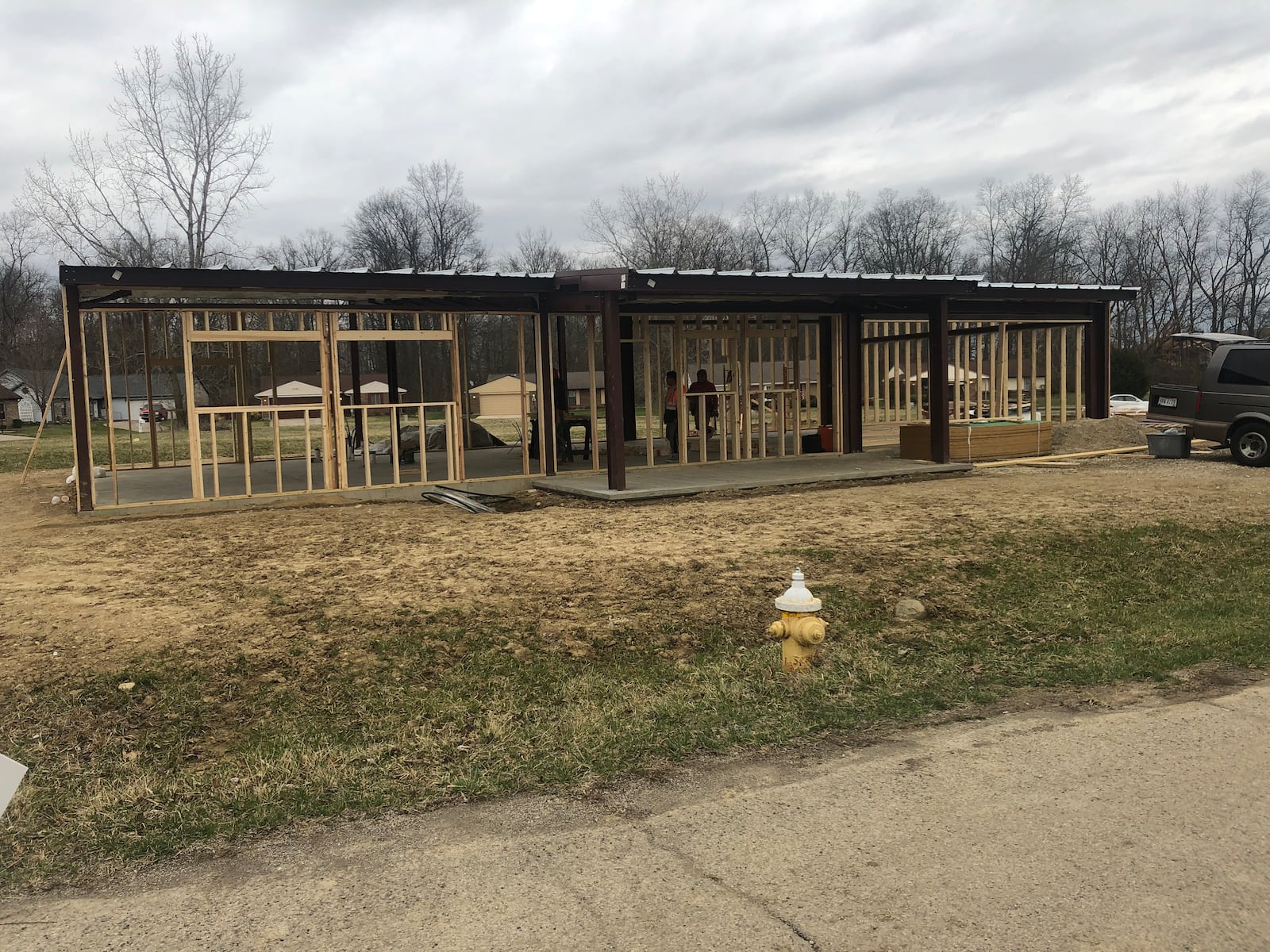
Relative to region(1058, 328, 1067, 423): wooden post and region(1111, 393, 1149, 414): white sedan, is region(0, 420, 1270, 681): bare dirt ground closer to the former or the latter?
region(1058, 328, 1067, 423): wooden post

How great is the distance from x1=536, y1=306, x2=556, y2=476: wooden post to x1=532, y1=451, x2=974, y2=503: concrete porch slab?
0.36 metres

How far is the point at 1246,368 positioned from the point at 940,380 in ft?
15.0

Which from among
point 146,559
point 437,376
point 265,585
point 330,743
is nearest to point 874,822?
point 330,743

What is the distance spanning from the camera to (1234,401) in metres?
15.0

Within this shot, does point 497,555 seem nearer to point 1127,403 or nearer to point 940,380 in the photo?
point 940,380

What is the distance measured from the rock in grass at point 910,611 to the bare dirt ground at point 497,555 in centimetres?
45

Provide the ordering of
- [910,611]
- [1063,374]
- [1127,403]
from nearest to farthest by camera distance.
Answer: [910,611] < [1063,374] < [1127,403]

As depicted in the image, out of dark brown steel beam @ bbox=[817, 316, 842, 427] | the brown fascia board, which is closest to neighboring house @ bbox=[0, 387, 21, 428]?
the brown fascia board

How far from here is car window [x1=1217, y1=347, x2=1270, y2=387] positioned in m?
14.7

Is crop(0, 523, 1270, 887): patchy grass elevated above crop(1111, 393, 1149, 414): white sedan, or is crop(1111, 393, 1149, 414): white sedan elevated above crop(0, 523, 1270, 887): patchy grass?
crop(1111, 393, 1149, 414): white sedan

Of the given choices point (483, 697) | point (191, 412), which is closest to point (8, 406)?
point (191, 412)

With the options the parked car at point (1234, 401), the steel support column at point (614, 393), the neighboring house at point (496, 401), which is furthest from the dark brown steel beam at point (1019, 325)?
the neighboring house at point (496, 401)

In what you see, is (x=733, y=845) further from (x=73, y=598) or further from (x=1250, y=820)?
(x=73, y=598)

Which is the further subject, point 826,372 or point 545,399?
point 826,372
